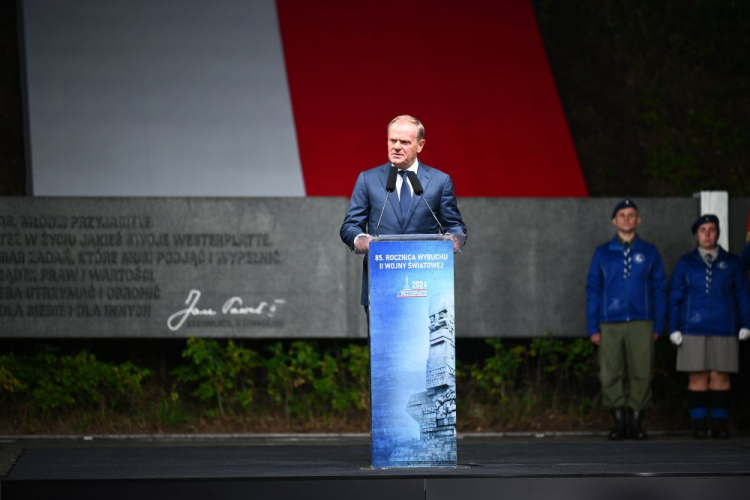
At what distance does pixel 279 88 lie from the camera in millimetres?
10562

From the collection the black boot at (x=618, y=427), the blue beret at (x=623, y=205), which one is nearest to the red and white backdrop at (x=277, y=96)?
the blue beret at (x=623, y=205)

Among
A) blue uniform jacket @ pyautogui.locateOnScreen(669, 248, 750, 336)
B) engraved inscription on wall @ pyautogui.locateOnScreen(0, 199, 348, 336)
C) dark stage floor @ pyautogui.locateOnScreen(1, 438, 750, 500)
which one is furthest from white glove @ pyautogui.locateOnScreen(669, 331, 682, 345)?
engraved inscription on wall @ pyautogui.locateOnScreen(0, 199, 348, 336)

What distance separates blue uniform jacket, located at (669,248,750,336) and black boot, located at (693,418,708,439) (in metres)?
0.63

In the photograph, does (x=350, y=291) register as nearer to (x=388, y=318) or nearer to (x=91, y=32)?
(x=388, y=318)

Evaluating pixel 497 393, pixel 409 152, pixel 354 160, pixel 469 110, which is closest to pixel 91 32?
pixel 354 160

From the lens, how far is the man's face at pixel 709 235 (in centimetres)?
784

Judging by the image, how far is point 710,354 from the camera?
779cm

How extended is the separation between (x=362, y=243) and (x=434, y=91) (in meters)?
5.90

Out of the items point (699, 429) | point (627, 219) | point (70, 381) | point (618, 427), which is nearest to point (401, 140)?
point (627, 219)

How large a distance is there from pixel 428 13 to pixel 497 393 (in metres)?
4.60

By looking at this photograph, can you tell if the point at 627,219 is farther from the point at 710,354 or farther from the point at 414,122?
the point at 414,122

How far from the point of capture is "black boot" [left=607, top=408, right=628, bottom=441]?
7.68 m

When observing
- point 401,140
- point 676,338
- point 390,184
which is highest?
point 401,140

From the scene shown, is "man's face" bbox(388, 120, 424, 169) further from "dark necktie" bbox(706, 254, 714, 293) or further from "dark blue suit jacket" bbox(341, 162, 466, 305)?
"dark necktie" bbox(706, 254, 714, 293)
